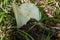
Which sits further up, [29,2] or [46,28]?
[29,2]

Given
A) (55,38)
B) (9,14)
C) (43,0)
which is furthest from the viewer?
(43,0)

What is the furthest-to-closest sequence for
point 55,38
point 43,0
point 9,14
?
point 43,0 < point 9,14 < point 55,38

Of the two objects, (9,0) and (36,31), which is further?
(9,0)

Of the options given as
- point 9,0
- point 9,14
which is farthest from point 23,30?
point 9,0

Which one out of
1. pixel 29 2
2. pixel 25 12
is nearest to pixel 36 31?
pixel 25 12

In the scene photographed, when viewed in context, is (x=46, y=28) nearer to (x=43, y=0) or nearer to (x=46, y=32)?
(x=46, y=32)

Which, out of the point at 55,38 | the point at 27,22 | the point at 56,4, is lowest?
the point at 55,38
